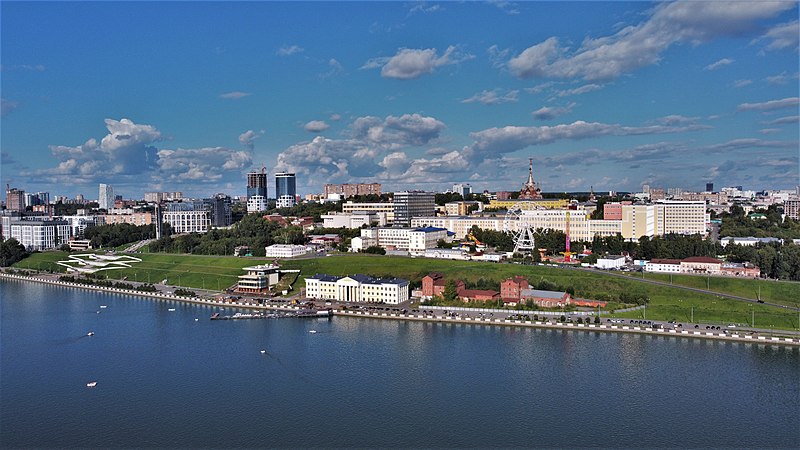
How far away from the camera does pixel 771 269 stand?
29812 mm

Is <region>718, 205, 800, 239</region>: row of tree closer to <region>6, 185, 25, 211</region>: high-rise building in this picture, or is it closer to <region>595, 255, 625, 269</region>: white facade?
<region>595, 255, 625, 269</region>: white facade

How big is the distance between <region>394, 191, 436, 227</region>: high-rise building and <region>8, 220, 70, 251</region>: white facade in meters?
31.8

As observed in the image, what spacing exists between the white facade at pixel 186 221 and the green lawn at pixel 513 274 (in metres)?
16.9

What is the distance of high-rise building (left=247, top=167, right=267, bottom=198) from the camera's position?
98375 millimetres

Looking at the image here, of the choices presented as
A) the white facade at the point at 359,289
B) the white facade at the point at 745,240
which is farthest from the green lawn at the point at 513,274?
the white facade at the point at 745,240

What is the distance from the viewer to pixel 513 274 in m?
31.1

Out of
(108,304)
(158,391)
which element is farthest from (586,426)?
(108,304)

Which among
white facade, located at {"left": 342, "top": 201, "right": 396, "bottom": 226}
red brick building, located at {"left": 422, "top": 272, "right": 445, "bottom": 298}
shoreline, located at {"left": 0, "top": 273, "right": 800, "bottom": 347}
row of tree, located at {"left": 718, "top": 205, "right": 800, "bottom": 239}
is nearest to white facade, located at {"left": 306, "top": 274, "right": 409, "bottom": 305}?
red brick building, located at {"left": 422, "top": 272, "right": 445, "bottom": 298}

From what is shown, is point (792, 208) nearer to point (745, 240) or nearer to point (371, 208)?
point (745, 240)

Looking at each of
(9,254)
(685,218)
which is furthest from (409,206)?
(9,254)

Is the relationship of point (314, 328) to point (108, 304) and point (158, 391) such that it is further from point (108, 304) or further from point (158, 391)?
point (108, 304)

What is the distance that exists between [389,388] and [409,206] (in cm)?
3777

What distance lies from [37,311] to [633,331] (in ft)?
86.3

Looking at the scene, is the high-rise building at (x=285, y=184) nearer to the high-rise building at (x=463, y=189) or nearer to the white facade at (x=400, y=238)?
the high-rise building at (x=463, y=189)
